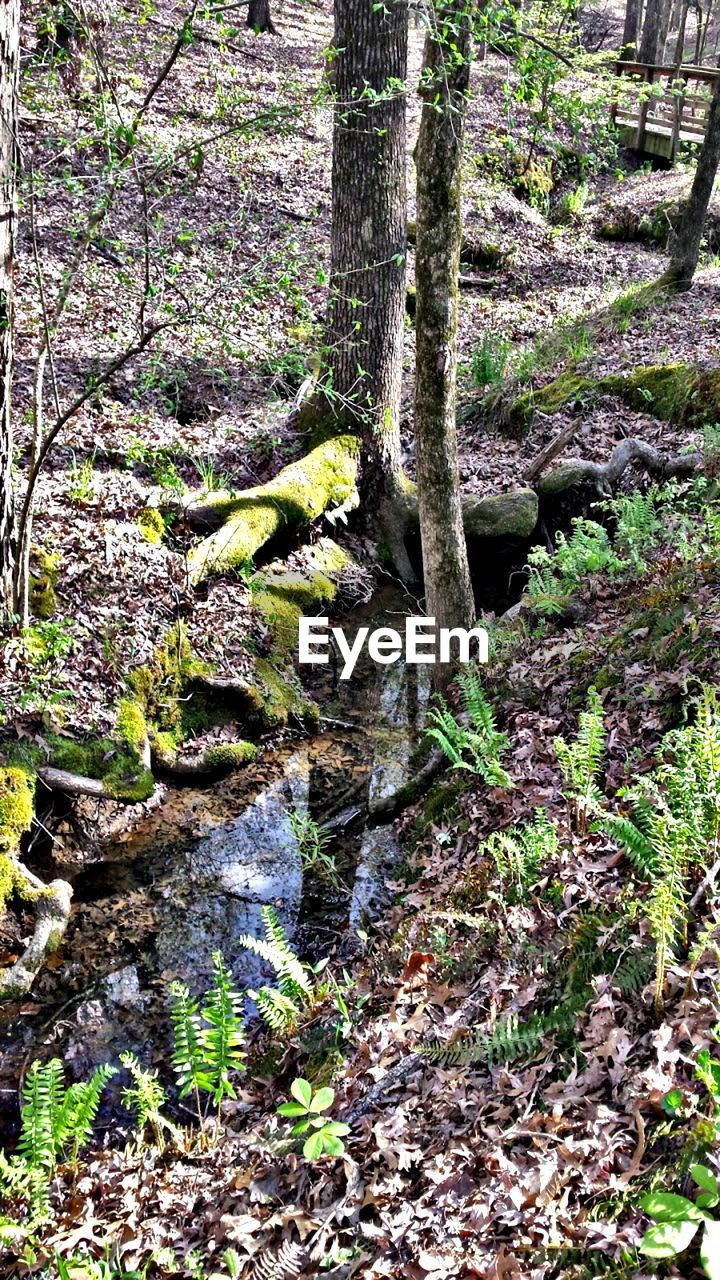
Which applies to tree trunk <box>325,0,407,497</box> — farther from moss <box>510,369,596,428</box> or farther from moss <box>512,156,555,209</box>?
moss <box>512,156,555,209</box>

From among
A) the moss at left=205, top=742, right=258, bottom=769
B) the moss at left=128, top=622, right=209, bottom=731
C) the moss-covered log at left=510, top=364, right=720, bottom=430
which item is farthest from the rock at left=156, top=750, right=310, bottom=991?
the moss-covered log at left=510, top=364, right=720, bottom=430

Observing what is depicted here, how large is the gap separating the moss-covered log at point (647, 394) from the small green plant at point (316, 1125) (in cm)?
768

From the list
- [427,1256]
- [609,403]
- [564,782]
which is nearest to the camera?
[427,1256]

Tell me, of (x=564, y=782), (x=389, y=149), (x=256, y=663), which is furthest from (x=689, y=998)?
(x=389, y=149)

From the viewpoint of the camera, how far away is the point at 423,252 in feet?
18.0

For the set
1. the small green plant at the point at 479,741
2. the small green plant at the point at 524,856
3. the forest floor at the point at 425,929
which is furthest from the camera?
the small green plant at the point at 479,741

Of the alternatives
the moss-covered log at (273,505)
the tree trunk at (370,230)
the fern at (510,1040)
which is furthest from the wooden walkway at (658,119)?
the fern at (510,1040)

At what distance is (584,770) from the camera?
4055 millimetres

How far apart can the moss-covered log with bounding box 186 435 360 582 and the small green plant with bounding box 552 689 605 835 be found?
3.91 m

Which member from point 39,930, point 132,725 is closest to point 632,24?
point 132,725

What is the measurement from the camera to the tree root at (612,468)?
327 inches

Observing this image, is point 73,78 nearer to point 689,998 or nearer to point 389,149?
point 389,149

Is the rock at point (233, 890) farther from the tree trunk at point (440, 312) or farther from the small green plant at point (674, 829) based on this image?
the small green plant at point (674, 829)

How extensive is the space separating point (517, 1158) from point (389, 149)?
826 cm
